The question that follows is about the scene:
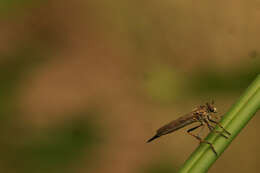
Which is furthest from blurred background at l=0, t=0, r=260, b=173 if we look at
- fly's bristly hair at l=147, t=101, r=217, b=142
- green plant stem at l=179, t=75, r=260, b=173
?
green plant stem at l=179, t=75, r=260, b=173

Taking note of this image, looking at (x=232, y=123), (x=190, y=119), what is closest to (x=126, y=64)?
(x=190, y=119)

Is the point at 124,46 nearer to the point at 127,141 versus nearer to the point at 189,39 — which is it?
the point at 189,39

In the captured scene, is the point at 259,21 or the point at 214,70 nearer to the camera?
the point at 214,70

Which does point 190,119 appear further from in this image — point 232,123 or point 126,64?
point 126,64

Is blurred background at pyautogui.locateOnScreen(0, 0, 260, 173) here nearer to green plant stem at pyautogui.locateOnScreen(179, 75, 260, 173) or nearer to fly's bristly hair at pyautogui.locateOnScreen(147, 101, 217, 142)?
fly's bristly hair at pyautogui.locateOnScreen(147, 101, 217, 142)

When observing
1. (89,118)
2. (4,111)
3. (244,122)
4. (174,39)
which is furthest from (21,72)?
(174,39)

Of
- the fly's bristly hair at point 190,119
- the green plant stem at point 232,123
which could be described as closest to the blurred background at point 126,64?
the fly's bristly hair at point 190,119

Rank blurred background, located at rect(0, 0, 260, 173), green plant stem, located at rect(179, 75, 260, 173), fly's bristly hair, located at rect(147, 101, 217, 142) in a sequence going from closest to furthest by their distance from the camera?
green plant stem, located at rect(179, 75, 260, 173) → fly's bristly hair, located at rect(147, 101, 217, 142) → blurred background, located at rect(0, 0, 260, 173)
